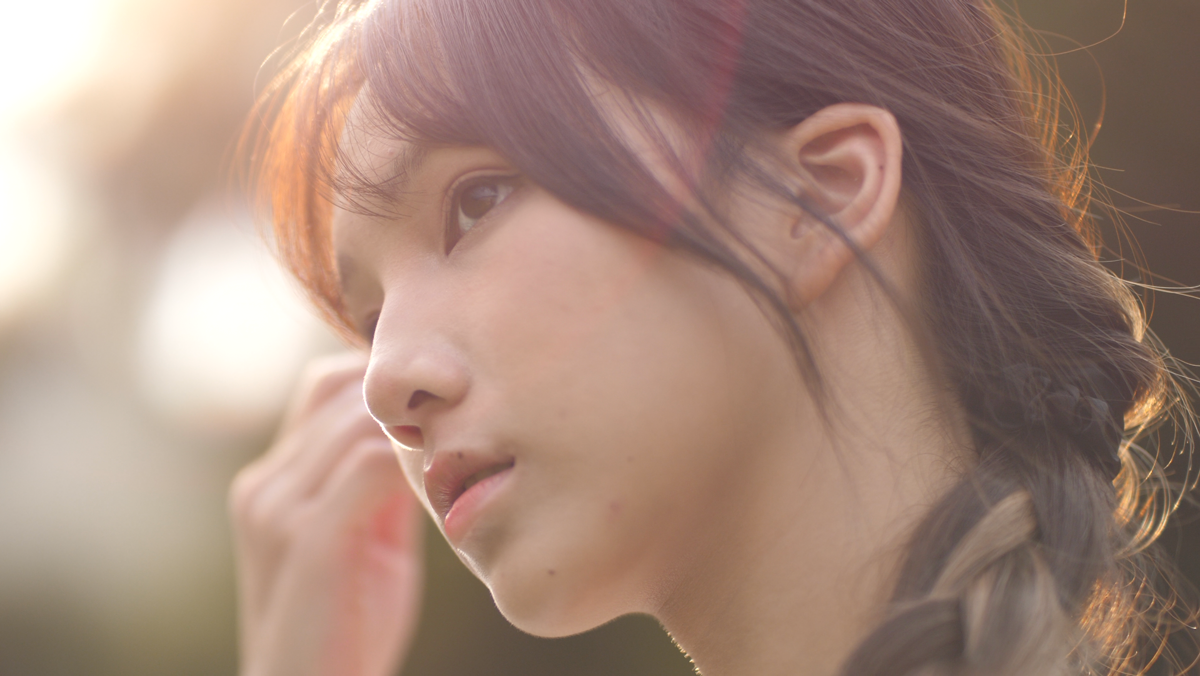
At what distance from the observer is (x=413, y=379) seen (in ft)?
4.21

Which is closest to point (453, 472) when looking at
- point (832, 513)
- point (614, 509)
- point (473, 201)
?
point (614, 509)

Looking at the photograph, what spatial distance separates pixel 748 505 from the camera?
1.31m

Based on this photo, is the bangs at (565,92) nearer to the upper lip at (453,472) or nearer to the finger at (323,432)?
the upper lip at (453,472)

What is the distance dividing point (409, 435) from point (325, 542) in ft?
3.26

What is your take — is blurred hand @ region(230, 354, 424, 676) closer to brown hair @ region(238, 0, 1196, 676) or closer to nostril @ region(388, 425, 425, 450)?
nostril @ region(388, 425, 425, 450)

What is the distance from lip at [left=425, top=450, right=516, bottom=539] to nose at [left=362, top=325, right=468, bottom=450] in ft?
0.20

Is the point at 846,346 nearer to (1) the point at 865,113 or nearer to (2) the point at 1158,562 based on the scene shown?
(1) the point at 865,113

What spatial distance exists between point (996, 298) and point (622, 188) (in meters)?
0.62

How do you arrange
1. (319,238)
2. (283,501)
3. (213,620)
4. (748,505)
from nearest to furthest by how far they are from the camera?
(748,505), (319,238), (283,501), (213,620)

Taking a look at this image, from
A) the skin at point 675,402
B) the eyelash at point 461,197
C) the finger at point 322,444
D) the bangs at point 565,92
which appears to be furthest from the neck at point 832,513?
the finger at point 322,444

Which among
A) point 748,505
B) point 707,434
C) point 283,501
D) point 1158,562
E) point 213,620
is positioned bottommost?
point 213,620

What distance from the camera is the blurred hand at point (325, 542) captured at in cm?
222

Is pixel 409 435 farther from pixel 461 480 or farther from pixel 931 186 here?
pixel 931 186

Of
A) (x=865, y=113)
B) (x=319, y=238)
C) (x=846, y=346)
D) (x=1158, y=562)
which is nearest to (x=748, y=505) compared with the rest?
(x=846, y=346)
